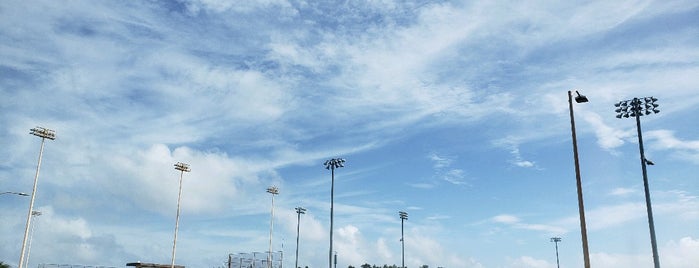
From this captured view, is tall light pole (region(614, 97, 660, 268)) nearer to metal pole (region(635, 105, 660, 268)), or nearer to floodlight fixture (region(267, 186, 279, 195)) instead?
metal pole (region(635, 105, 660, 268))

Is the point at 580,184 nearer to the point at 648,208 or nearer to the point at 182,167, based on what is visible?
the point at 648,208

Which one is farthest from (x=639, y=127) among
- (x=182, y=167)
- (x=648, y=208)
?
(x=182, y=167)

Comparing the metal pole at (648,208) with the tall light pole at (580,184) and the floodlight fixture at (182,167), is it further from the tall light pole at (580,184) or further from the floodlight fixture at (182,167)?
the floodlight fixture at (182,167)

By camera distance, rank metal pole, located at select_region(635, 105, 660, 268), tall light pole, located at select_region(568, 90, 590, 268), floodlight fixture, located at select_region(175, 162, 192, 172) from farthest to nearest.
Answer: floodlight fixture, located at select_region(175, 162, 192, 172), metal pole, located at select_region(635, 105, 660, 268), tall light pole, located at select_region(568, 90, 590, 268)

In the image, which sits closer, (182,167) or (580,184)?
(580,184)

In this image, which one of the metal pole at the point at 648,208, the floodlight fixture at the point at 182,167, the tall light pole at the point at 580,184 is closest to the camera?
the tall light pole at the point at 580,184

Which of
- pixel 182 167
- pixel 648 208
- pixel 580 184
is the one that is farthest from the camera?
pixel 182 167

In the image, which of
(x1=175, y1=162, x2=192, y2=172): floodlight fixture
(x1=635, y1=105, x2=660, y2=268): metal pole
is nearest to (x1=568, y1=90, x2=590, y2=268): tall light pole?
(x1=635, y1=105, x2=660, y2=268): metal pole

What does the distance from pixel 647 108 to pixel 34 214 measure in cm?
9449

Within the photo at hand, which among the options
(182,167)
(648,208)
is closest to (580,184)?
(648,208)

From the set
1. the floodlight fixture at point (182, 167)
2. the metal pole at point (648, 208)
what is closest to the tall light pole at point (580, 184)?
the metal pole at point (648, 208)

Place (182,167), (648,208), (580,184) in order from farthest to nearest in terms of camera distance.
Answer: (182,167) → (648,208) → (580,184)

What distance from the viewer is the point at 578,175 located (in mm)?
27750

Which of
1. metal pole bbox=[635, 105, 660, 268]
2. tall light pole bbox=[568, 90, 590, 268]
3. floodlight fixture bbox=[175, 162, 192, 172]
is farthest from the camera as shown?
floodlight fixture bbox=[175, 162, 192, 172]
